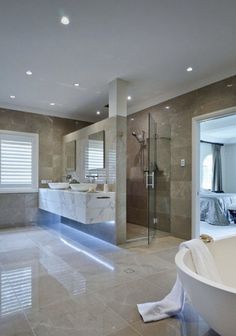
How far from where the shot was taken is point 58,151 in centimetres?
627

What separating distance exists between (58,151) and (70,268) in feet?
12.3

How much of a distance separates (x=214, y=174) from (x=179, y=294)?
7.50 m

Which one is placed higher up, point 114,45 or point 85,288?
point 114,45

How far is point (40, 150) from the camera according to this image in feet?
19.6

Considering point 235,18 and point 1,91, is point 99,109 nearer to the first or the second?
point 1,91

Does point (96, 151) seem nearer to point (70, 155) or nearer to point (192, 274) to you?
point (70, 155)

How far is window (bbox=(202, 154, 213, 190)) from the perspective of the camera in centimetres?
887

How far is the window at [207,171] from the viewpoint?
8867mm

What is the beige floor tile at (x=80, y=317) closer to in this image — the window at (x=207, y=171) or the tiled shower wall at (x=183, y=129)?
the tiled shower wall at (x=183, y=129)

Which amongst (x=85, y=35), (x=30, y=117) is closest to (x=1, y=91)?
(x=30, y=117)

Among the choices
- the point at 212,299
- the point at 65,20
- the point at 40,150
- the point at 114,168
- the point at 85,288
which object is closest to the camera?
the point at 212,299

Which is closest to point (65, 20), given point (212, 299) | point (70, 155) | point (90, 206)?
point (90, 206)

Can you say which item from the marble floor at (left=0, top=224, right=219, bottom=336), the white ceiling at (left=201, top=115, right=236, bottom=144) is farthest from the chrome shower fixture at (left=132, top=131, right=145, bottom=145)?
the marble floor at (left=0, top=224, right=219, bottom=336)

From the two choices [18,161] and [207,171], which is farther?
[207,171]
